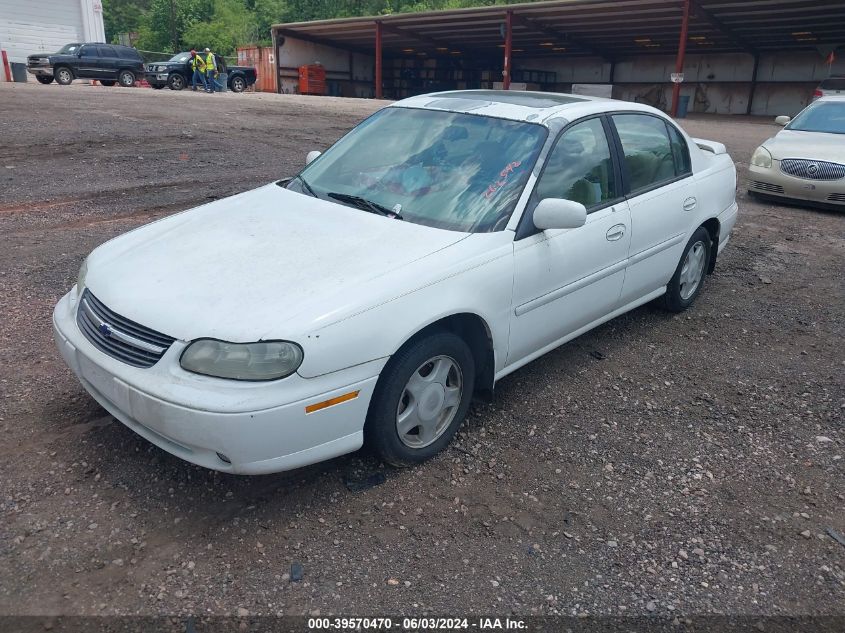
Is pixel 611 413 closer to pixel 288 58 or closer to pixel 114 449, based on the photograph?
pixel 114 449

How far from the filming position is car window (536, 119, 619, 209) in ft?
11.8

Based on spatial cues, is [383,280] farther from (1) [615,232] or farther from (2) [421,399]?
(1) [615,232]

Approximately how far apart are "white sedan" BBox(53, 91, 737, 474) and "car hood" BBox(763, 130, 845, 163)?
5399 millimetres

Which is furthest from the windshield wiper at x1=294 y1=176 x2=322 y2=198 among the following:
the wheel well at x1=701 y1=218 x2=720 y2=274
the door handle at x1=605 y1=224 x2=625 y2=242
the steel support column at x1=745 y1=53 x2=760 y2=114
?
the steel support column at x1=745 y1=53 x2=760 y2=114

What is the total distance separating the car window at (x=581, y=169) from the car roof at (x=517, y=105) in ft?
0.41

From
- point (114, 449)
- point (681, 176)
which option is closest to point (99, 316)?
point (114, 449)

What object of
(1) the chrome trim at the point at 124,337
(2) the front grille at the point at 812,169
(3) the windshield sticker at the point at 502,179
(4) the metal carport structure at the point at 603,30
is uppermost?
(4) the metal carport structure at the point at 603,30

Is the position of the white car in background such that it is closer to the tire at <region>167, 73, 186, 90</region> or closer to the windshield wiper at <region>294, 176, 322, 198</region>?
the windshield wiper at <region>294, 176, 322, 198</region>

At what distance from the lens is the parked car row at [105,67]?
2514 cm

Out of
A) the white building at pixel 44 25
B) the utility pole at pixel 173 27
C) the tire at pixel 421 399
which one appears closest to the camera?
the tire at pixel 421 399

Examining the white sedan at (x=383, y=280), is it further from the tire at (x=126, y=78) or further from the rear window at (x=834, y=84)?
the tire at (x=126, y=78)

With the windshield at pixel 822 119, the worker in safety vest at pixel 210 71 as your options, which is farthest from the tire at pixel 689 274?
the worker in safety vest at pixel 210 71

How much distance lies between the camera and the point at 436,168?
3609mm

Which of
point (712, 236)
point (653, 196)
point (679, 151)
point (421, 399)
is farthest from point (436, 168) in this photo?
point (712, 236)
